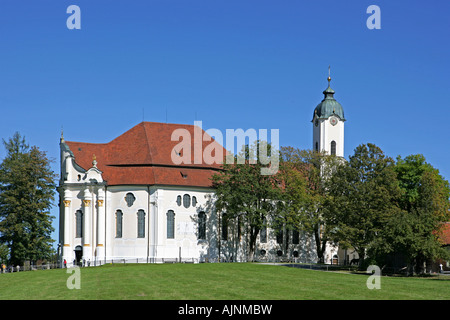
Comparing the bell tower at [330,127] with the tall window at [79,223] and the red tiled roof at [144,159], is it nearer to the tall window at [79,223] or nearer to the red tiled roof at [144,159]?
the red tiled roof at [144,159]

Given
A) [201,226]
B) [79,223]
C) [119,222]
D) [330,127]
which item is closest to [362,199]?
[201,226]

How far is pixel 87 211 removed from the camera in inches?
2781

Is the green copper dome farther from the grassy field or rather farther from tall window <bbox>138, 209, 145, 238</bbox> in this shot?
the grassy field

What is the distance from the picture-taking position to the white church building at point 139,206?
231 ft

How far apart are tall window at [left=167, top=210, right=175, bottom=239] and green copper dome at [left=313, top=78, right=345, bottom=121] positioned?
92.4ft

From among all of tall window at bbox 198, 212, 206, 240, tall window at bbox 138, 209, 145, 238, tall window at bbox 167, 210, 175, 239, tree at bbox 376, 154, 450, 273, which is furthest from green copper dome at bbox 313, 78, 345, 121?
tree at bbox 376, 154, 450, 273

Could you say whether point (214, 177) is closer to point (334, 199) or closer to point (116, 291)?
point (334, 199)

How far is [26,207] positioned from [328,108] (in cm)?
4252

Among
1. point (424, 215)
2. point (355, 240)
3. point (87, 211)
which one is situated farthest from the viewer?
point (87, 211)

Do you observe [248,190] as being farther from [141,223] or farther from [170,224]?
[141,223]

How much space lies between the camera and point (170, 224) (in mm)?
71562

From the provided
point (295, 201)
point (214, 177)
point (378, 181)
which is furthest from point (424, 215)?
point (214, 177)

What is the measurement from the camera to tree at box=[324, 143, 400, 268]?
53.6 m
